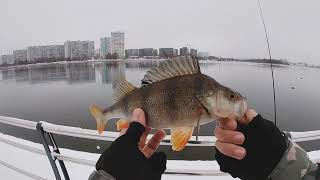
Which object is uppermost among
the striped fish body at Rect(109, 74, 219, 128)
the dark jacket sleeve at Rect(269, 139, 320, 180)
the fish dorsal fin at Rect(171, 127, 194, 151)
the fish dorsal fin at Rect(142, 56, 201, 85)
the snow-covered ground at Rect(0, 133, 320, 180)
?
the fish dorsal fin at Rect(142, 56, 201, 85)

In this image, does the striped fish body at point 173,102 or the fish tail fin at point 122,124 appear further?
the fish tail fin at point 122,124

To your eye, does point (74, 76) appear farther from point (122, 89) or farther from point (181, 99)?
point (181, 99)

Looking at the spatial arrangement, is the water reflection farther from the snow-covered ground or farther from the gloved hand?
the gloved hand

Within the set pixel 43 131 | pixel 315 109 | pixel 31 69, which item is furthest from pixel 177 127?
pixel 31 69

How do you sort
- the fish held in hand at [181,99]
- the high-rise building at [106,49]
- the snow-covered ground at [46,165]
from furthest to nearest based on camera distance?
the high-rise building at [106,49] → the snow-covered ground at [46,165] → the fish held in hand at [181,99]

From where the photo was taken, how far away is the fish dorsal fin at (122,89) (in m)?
1.45

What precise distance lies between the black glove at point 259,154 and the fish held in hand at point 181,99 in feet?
1.08

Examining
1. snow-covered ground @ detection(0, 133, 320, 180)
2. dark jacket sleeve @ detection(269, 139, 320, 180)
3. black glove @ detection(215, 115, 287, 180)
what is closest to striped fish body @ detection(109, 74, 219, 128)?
black glove @ detection(215, 115, 287, 180)

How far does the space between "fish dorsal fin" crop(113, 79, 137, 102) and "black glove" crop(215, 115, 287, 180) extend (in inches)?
→ 21.6

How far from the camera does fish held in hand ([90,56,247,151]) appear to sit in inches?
51.5

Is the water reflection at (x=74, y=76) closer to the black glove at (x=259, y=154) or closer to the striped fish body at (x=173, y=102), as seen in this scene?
the black glove at (x=259, y=154)

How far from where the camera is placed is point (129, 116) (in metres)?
1.43

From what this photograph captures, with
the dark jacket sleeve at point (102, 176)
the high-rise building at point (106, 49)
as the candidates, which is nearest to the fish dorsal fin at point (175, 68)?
the dark jacket sleeve at point (102, 176)

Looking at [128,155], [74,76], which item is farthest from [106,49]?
[74,76]
